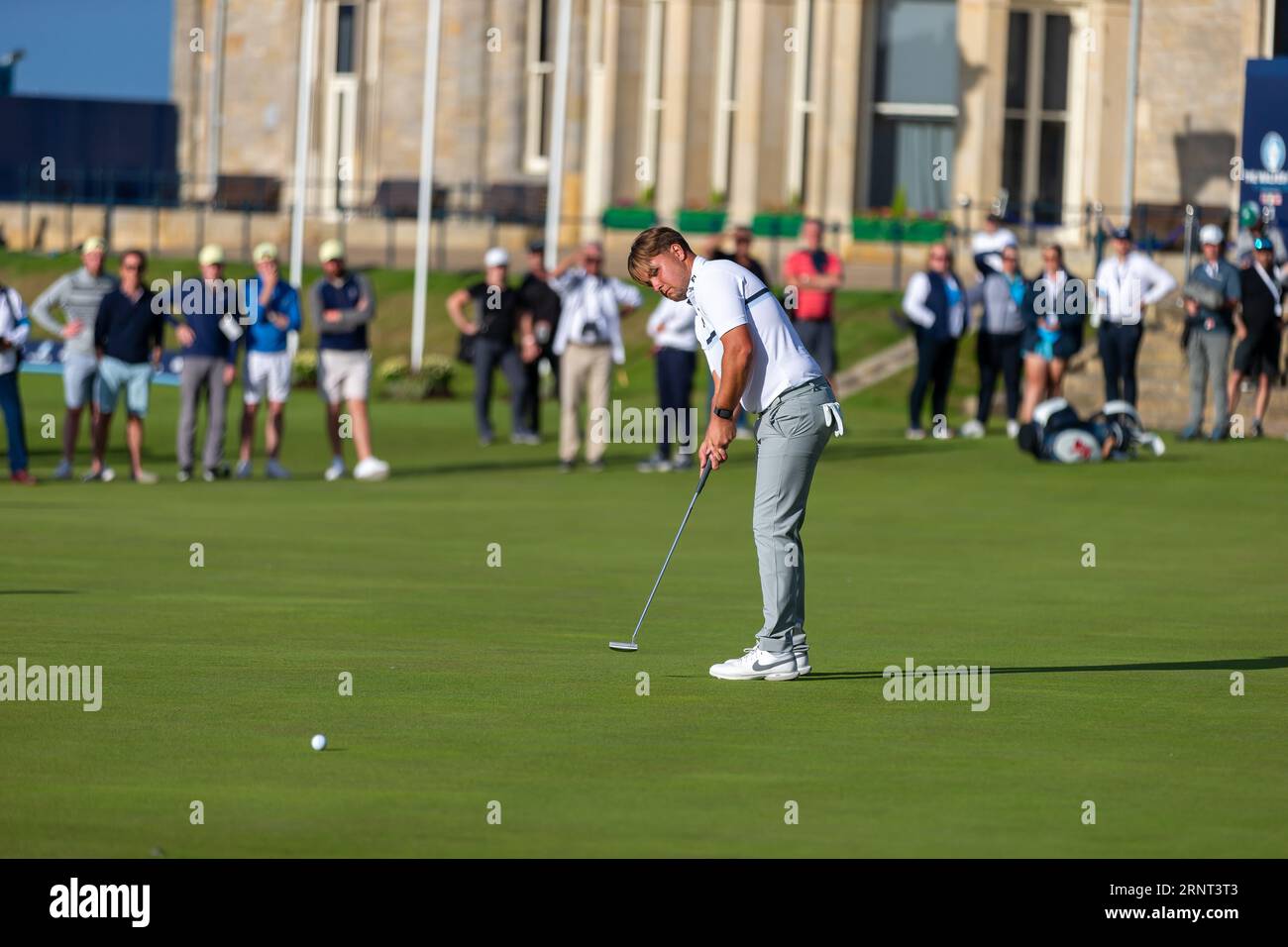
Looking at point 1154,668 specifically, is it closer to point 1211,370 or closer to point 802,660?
point 802,660

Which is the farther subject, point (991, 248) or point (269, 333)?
point (991, 248)

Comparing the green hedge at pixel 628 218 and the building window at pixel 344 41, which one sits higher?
the building window at pixel 344 41

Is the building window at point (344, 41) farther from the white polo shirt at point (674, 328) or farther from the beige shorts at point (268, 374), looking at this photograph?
the beige shorts at point (268, 374)

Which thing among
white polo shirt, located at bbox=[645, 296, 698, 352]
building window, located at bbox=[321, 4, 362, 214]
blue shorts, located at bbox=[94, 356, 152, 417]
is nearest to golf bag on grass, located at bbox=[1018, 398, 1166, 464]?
white polo shirt, located at bbox=[645, 296, 698, 352]

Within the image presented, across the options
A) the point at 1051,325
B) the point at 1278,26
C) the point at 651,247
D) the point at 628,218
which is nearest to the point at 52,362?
the point at 628,218

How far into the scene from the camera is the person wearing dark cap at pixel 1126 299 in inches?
981

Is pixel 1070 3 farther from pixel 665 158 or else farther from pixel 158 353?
pixel 158 353

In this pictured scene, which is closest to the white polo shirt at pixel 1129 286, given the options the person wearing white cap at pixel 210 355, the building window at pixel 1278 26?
the person wearing white cap at pixel 210 355

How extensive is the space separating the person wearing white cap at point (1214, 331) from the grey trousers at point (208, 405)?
997 cm

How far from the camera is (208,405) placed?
21.9 meters

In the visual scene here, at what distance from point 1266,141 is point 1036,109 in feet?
44.1

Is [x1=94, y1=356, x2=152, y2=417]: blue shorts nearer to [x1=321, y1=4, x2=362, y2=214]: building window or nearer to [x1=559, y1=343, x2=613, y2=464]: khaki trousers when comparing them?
[x1=559, y1=343, x2=613, y2=464]: khaki trousers
